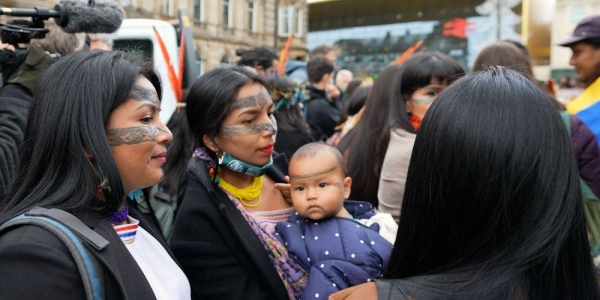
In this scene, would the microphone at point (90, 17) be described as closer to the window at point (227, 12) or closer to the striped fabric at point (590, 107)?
the striped fabric at point (590, 107)

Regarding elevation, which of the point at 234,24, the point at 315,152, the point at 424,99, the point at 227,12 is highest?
the point at 227,12

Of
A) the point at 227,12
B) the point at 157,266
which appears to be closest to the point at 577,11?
the point at 227,12

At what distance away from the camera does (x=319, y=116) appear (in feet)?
24.1

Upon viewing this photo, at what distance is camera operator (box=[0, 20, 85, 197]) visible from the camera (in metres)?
2.45

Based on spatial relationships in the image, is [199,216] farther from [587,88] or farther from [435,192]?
[587,88]

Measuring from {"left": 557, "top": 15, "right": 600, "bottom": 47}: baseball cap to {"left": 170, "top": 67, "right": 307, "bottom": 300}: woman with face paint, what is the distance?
2390mm

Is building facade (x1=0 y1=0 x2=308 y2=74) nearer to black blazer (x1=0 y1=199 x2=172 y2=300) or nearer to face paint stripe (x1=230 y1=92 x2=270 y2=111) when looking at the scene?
face paint stripe (x1=230 y1=92 x2=270 y2=111)

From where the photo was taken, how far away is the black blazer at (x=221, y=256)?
2543 millimetres

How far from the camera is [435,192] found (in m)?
1.42

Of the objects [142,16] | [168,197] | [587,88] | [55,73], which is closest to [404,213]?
[55,73]

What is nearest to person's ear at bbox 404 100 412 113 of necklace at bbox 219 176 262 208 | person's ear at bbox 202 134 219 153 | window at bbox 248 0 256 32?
necklace at bbox 219 176 262 208

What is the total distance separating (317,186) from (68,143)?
129cm

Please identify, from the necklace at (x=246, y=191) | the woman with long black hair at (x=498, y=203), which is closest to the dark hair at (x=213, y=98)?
the necklace at (x=246, y=191)

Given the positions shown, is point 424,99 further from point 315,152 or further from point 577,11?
point 577,11
